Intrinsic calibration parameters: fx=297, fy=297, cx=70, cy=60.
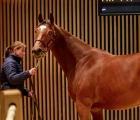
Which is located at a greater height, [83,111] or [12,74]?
[12,74]

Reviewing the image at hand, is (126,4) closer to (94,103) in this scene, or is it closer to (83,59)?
(83,59)

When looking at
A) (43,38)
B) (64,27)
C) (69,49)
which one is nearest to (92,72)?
(69,49)

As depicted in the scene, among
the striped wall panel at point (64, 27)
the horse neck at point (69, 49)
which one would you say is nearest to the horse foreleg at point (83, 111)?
the horse neck at point (69, 49)

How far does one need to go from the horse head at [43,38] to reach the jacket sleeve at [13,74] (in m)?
0.33

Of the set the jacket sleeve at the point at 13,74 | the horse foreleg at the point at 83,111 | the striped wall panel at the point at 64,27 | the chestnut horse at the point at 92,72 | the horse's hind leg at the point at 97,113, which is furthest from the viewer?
the striped wall panel at the point at 64,27

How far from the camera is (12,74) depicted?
348 cm

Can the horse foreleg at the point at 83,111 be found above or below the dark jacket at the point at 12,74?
below

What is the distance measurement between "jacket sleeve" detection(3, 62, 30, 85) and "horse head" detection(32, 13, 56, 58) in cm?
33

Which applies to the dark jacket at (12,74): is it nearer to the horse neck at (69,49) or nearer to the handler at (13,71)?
the handler at (13,71)

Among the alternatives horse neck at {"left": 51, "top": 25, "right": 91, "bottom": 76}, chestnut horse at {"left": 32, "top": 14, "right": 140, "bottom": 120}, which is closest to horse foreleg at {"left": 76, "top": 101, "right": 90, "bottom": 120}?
chestnut horse at {"left": 32, "top": 14, "right": 140, "bottom": 120}

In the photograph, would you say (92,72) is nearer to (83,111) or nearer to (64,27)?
(83,111)

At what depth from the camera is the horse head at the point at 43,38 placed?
335 cm

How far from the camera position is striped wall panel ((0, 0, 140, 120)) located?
4.98 metres

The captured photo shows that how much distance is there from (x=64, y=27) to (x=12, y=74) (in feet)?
5.87
